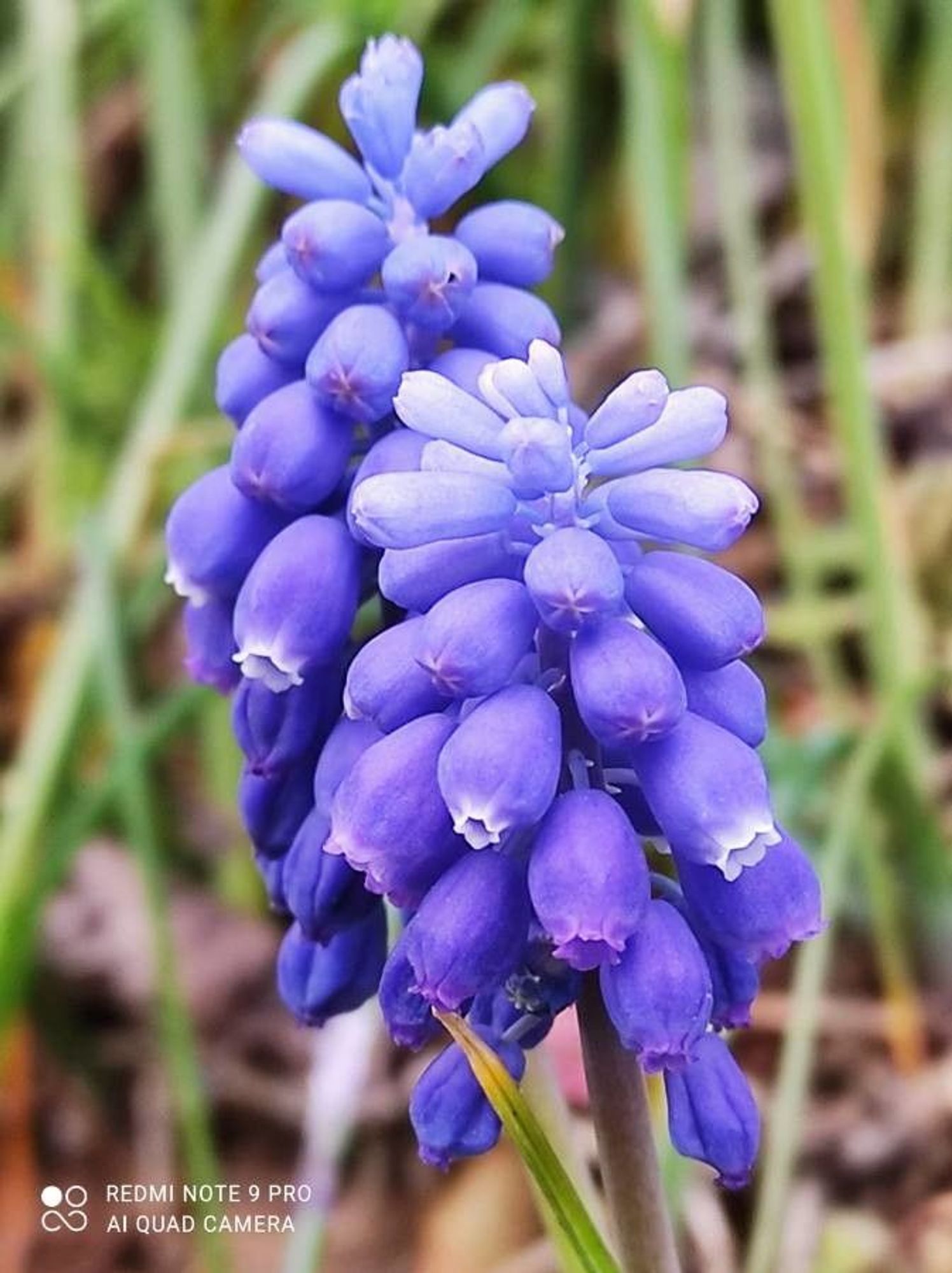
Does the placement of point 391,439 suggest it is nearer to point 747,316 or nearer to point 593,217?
point 747,316

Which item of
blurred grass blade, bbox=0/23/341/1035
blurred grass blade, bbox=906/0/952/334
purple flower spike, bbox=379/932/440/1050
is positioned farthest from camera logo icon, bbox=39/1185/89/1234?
blurred grass blade, bbox=906/0/952/334

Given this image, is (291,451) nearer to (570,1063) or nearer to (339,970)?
(339,970)

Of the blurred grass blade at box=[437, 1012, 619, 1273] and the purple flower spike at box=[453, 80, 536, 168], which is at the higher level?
the purple flower spike at box=[453, 80, 536, 168]

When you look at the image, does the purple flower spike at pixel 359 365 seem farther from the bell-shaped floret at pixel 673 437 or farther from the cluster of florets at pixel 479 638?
the bell-shaped floret at pixel 673 437

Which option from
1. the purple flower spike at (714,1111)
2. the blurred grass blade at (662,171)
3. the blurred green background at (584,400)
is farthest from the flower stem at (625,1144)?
the blurred grass blade at (662,171)

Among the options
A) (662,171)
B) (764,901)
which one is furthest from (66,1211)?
(662,171)

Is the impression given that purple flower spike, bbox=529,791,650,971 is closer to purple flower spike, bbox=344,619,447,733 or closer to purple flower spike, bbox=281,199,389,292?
purple flower spike, bbox=344,619,447,733

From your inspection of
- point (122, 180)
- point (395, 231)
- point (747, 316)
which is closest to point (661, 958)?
point (395, 231)
